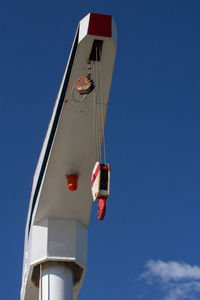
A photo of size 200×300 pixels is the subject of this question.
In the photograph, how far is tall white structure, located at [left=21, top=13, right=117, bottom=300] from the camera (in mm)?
10188

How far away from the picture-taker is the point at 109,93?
10703mm

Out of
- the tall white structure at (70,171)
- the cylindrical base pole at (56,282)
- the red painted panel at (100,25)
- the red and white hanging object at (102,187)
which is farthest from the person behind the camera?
the cylindrical base pole at (56,282)

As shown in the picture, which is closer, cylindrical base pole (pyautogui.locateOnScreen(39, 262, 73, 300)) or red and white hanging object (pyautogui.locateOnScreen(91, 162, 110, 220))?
red and white hanging object (pyautogui.locateOnScreen(91, 162, 110, 220))

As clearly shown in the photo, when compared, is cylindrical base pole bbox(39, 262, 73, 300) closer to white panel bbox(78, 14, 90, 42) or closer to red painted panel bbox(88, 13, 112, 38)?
white panel bbox(78, 14, 90, 42)

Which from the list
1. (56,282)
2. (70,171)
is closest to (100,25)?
(70,171)

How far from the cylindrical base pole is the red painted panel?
5598mm

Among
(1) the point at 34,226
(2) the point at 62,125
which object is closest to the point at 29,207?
(1) the point at 34,226

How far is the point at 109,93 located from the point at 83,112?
0.72 meters

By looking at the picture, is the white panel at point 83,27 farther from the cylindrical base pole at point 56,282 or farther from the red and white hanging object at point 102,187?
the cylindrical base pole at point 56,282

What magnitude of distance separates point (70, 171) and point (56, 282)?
268 cm

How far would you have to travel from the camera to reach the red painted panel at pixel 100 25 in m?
9.98

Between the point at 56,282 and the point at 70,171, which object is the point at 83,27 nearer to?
the point at 70,171

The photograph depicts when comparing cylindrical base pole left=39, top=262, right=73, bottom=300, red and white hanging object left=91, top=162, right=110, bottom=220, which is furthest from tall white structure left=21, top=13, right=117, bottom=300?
red and white hanging object left=91, top=162, right=110, bottom=220

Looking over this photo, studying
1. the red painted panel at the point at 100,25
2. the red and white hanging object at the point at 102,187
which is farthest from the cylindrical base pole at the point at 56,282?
the red painted panel at the point at 100,25
